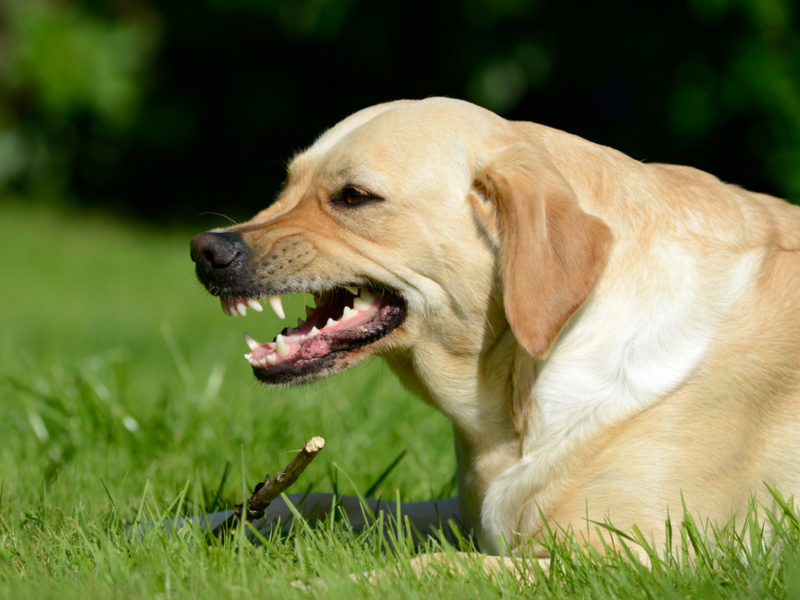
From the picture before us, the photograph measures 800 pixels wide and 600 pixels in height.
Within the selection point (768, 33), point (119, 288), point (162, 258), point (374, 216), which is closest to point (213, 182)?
point (162, 258)

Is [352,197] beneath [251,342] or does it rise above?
above

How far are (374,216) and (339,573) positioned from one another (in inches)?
44.8

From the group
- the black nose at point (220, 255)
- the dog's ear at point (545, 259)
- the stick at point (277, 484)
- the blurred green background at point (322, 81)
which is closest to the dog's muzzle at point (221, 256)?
the black nose at point (220, 255)

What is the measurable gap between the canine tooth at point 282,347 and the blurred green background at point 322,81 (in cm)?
857

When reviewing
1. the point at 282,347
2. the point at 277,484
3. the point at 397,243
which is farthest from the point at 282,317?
the point at 277,484

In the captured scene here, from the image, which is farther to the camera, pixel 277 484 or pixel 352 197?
pixel 352 197

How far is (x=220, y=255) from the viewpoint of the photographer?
3373mm

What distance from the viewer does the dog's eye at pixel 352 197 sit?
338 cm

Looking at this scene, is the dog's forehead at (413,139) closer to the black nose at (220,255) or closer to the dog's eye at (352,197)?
the dog's eye at (352,197)

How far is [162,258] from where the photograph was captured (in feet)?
42.3

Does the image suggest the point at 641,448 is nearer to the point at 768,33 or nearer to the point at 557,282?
the point at 557,282

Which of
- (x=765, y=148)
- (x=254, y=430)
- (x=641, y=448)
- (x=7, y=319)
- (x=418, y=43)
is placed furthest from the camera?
(x=418, y=43)

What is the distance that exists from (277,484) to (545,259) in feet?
3.38

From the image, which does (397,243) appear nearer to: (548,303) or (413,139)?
(413,139)
